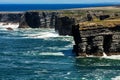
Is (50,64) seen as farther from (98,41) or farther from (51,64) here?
(98,41)

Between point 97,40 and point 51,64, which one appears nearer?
point 51,64

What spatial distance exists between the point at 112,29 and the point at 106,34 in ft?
6.39

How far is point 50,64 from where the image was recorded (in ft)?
301

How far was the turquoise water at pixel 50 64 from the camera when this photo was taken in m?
79.5

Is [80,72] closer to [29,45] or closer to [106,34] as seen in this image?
[106,34]

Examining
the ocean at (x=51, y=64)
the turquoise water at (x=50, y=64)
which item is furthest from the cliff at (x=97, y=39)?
the turquoise water at (x=50, y=64)

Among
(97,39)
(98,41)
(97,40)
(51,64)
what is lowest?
(51,64)

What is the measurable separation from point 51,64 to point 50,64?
0.67 ft

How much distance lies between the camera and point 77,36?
101m

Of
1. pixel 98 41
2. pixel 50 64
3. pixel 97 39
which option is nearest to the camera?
pixel 50 64

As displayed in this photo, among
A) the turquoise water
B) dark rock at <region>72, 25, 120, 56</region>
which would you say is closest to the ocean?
the turquoise water

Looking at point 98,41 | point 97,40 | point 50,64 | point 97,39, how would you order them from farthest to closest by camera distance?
point 98,41, point 97,40, point 97,39, point 50,64

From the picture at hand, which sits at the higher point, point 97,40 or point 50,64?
point 97,40

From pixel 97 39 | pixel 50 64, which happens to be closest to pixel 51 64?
pixel 50 64
